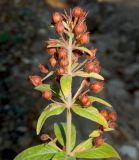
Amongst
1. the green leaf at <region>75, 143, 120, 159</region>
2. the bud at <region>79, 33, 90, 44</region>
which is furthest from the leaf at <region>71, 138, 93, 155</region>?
the bud at <region>79, 33, 90, 44</region>

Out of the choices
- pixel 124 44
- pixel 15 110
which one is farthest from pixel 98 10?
pixel 15 110

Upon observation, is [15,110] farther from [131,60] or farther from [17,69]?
[131,60]

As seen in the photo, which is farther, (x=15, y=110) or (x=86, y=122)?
(x=15, y=110)

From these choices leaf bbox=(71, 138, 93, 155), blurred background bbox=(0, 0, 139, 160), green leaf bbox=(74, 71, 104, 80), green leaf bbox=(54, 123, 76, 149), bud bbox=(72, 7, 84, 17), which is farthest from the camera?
blurred background bbox=(0, 0, 139, 160)

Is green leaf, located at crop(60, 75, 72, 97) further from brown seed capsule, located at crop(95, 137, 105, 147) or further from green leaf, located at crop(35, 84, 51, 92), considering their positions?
brown seed capsule, located at crop(95, 137, 105, 147)

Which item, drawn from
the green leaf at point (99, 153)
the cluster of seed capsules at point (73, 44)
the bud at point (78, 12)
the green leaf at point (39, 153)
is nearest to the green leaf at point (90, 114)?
the cluster of seed capsules at point (73, 44)
